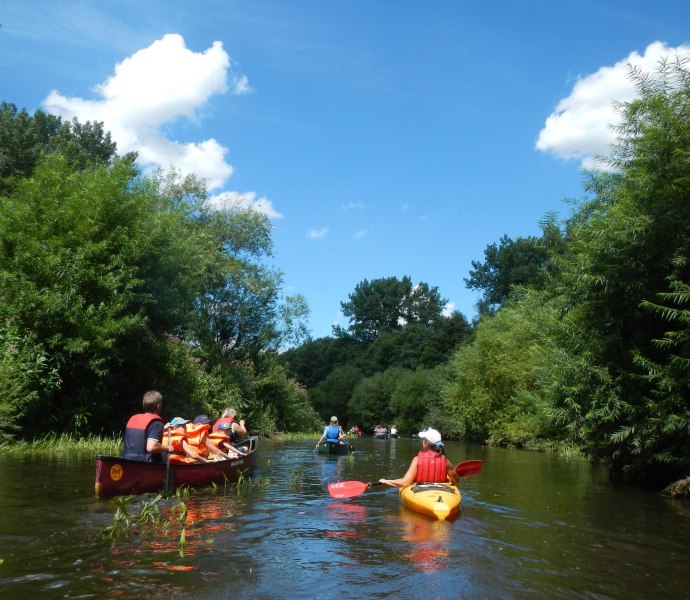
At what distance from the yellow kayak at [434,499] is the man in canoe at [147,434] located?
3.85m

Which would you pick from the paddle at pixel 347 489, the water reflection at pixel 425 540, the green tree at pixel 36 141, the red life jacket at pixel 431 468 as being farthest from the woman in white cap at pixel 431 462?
the green tree at pixel 36 141

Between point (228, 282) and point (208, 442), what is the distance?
20206 mm

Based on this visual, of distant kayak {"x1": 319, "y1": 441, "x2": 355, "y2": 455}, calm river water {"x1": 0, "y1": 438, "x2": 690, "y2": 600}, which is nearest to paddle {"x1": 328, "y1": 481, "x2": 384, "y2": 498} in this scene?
calm river water {"x1": 0, "y1": 438, "x2": 690, "y2": 600}

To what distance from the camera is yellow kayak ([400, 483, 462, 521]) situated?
8625 mm

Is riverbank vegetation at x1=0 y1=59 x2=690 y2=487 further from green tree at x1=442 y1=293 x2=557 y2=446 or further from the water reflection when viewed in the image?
the water reflection

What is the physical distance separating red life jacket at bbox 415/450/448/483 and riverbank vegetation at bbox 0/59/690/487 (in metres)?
3.88

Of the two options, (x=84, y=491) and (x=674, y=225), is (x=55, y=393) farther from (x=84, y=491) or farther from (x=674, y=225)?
(x=674, y=225)

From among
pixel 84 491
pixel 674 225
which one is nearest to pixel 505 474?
pixel 674 225

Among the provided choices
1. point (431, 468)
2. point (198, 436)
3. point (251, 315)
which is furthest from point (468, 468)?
point (251, 315)

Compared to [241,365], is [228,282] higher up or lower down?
higher up

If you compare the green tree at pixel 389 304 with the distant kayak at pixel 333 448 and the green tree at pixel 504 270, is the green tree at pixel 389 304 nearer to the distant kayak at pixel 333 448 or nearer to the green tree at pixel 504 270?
the green tree at pixel 504 270

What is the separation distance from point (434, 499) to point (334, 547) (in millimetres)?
2166

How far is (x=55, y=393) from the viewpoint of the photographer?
17.5 m

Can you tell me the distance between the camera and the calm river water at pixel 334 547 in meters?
5.46
